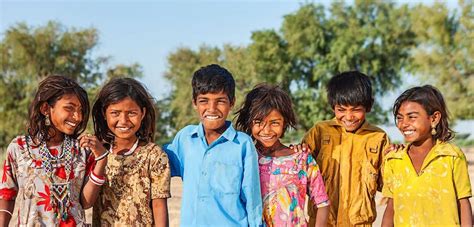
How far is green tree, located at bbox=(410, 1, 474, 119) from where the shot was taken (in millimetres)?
23828

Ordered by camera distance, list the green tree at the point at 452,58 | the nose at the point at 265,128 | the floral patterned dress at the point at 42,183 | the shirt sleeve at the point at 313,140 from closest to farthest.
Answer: the floral patterned dress at the point at 42,183
the nose at the point at 265,128
the shirt sleeve at the point at 313,140
the green tree at the point at 452,58

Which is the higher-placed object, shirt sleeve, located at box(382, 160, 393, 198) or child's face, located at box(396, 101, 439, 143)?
child's face, located at box(396, 101, 439, 143)

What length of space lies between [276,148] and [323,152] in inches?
14.5

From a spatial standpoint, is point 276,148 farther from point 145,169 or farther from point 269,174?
point 145,169

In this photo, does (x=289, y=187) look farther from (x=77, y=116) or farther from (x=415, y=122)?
(x=77, y=116)

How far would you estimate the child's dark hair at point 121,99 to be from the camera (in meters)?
3.50

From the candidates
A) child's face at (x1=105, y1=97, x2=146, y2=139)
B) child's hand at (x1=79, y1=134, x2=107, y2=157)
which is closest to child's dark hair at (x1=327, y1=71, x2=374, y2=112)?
child's face at (x1=105, y1=97, x2=146, y2=139)

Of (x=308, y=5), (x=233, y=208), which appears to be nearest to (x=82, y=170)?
(x=233, y=208)

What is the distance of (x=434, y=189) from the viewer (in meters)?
3.53

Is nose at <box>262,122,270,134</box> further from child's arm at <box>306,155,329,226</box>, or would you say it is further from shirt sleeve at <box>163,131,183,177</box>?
shirt sleeve at <box>163,131,183,177</box>

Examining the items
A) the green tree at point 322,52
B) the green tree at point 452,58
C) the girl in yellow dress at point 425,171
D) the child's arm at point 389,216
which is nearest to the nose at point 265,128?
the girl in yellow dress at point 425,171

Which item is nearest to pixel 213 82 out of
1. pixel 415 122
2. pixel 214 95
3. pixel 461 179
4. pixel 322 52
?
pixel 214 95

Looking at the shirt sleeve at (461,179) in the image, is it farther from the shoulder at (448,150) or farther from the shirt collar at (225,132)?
the shirt collar at (225,132)

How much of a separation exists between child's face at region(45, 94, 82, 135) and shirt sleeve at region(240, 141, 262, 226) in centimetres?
93
